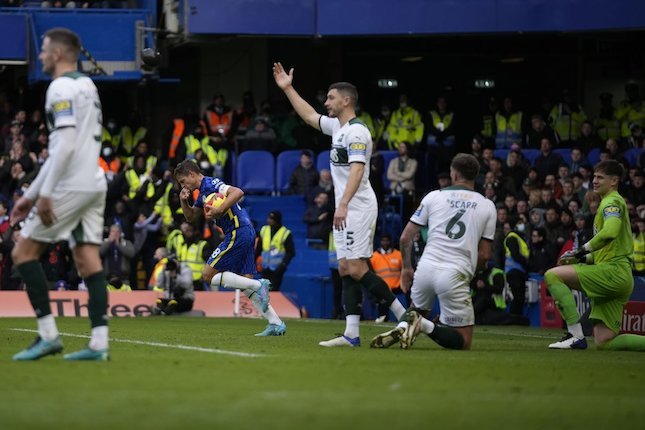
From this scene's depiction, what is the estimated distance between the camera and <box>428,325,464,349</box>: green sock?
39.8 ft

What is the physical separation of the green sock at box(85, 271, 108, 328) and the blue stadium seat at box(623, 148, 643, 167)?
56.7 feet

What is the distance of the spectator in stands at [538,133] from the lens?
2742cm

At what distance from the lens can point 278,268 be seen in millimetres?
24641

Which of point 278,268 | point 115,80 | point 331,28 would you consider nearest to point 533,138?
point 331,28

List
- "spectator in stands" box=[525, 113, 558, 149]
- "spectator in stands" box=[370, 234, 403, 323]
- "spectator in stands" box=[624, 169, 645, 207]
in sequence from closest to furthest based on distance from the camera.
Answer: "spectator in stands" box=[370, 234, 403, 323] < "spectator in stands" box=[624, 169, 645, 207] < "spectator in stands" box=[525, 113, 558, 149]

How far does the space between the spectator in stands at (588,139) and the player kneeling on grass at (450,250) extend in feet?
48.8

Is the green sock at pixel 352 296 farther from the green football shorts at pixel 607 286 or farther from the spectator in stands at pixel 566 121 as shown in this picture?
the spectator in stands at pixel 566 121

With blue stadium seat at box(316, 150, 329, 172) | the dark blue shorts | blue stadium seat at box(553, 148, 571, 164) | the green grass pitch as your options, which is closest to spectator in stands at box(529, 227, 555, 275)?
blue stadium seat at box(553, 148, 571, 164)

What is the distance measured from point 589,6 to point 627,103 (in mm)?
2206

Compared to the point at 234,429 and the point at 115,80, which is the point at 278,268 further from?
the point at 234,429

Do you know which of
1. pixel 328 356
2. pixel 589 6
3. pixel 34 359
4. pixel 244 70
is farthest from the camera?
A: pixel 244 70

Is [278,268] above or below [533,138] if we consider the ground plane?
below

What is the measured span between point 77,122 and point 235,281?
599 centimetres

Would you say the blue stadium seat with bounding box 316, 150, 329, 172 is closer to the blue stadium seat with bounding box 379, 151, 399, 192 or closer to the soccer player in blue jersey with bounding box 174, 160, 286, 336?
the blue stadium seat with bounding box 379, 151, 399, 192
